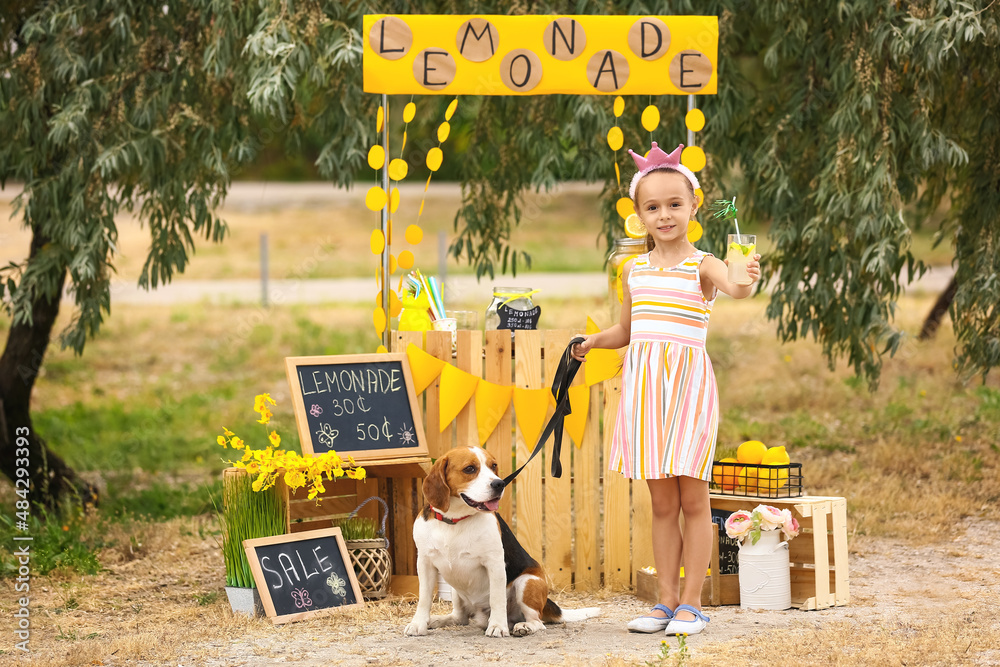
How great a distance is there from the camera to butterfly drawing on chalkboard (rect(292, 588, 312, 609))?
4.43 metres

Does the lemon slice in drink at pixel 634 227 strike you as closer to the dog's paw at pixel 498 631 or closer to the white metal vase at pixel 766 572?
the white metal vase at pixel 766 572

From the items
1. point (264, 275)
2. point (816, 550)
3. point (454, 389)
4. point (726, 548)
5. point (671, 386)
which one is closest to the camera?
point (671, 386)

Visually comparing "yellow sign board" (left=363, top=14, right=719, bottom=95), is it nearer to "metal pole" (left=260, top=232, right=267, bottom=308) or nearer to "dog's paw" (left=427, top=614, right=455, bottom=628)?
"dog's paw" (left=427, top=614, right=455, bottom=628)

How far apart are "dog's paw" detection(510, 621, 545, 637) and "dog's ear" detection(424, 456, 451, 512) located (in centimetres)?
52

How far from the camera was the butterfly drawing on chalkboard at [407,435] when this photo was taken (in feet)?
15.5

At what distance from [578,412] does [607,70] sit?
152cm

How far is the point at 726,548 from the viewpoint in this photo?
15.2 feet

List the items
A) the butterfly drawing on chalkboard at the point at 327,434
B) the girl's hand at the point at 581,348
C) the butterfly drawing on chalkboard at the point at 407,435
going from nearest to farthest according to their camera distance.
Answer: the girl's hand at the point at 581,348 → the butterfly drawing on chalkboard at the point at 327,434 → the butterfly drawing on chalkboard at the point at 407,435

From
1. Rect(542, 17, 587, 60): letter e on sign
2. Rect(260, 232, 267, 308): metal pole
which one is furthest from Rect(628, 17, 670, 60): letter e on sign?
Rect(260, 232, 267, 308): metal pole

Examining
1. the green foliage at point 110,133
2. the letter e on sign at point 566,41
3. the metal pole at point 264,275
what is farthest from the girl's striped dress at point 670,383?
the metal pole at point 264,275

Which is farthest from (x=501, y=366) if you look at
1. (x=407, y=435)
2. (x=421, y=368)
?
(x=407, y=435)

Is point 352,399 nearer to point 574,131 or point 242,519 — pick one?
point 242,519

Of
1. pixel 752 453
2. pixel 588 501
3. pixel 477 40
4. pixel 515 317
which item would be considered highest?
pixel 477 40

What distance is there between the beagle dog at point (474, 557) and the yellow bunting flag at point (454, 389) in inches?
26.6
